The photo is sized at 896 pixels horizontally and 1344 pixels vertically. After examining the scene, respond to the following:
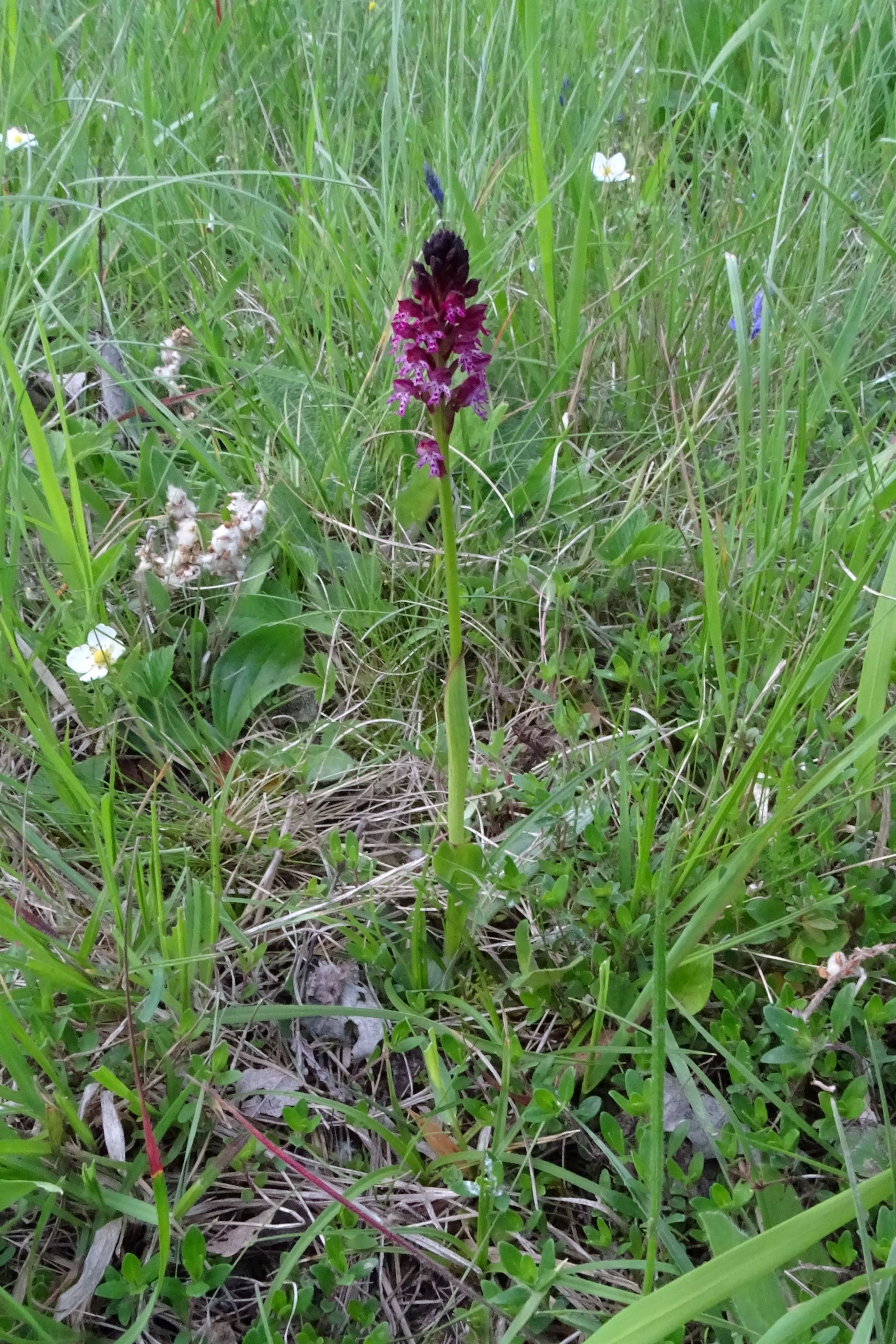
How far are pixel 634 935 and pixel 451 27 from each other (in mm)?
1918

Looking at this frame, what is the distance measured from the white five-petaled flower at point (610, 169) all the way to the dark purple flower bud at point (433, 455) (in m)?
Result: 1.45

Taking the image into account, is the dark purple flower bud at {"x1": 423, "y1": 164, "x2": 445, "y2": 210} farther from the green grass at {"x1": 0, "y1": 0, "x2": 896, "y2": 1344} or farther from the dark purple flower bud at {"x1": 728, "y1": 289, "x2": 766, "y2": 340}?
the dark purple flower bud at {"x1": 728, "y1": 289, "x2": 766, "y2": 340}

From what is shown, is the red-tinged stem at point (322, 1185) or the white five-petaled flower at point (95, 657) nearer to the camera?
the red-tinged stem at point (322, 1185)

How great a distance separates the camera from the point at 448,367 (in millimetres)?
1010

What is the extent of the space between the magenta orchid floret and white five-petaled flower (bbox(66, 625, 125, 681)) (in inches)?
23.5

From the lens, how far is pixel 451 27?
195 cm

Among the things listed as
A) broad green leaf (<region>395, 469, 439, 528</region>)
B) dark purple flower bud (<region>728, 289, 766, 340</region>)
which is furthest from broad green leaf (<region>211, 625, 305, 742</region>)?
dark purple flower bud (<region>728, 289, 766, 340</region>)

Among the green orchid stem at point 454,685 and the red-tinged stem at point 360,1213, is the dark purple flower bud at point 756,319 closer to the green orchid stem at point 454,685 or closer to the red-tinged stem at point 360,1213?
the green orchid stem at point 454,685

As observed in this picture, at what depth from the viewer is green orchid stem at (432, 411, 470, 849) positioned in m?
1.01

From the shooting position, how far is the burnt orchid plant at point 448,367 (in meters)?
0.98

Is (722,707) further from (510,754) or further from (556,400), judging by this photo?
(556,400)

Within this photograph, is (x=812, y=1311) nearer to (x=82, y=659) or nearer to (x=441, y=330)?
(x=441, y=330)

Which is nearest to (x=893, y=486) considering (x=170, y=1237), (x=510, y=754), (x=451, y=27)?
(x=510, y=754)

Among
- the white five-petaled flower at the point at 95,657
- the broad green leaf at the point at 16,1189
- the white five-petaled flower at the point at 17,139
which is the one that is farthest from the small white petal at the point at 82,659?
the white five-petaled flower at the point at 17,139
